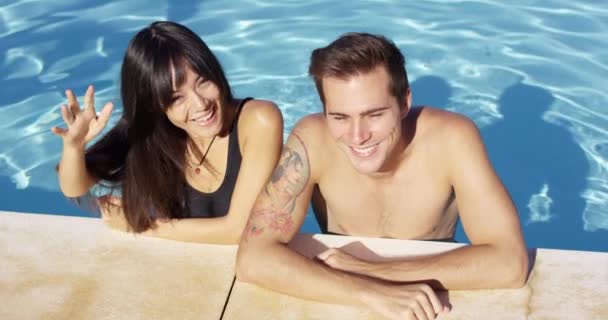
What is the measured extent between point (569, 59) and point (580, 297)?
440 cm

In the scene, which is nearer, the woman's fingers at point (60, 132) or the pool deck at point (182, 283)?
the pool deck at point (182, 283)

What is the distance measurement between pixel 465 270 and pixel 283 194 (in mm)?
743

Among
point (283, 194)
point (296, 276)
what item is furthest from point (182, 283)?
point (283, 194)

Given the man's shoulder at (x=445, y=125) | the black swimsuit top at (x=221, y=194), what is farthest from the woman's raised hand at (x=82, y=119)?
the man's shoulder at (x=445, y=125)

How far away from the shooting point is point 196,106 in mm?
2953

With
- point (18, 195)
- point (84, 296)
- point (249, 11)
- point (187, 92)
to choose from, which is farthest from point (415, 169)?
point (249, 11)

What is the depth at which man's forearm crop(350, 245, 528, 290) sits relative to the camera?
2477 mm

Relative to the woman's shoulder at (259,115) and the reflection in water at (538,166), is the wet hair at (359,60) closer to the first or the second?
the woman's shoulder at (259,115)

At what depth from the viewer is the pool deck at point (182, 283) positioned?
2.42 m

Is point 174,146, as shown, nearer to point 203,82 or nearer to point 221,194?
point 221,194

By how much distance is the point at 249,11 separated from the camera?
7.46 meters

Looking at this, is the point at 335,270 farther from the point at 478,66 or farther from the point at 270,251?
the point at 478,66

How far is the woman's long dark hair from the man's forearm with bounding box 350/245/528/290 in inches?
38.2

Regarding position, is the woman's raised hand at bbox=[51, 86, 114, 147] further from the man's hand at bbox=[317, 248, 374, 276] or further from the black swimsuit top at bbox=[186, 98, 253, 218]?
the man's hand at bbox=[317, 248, 374, 276]
